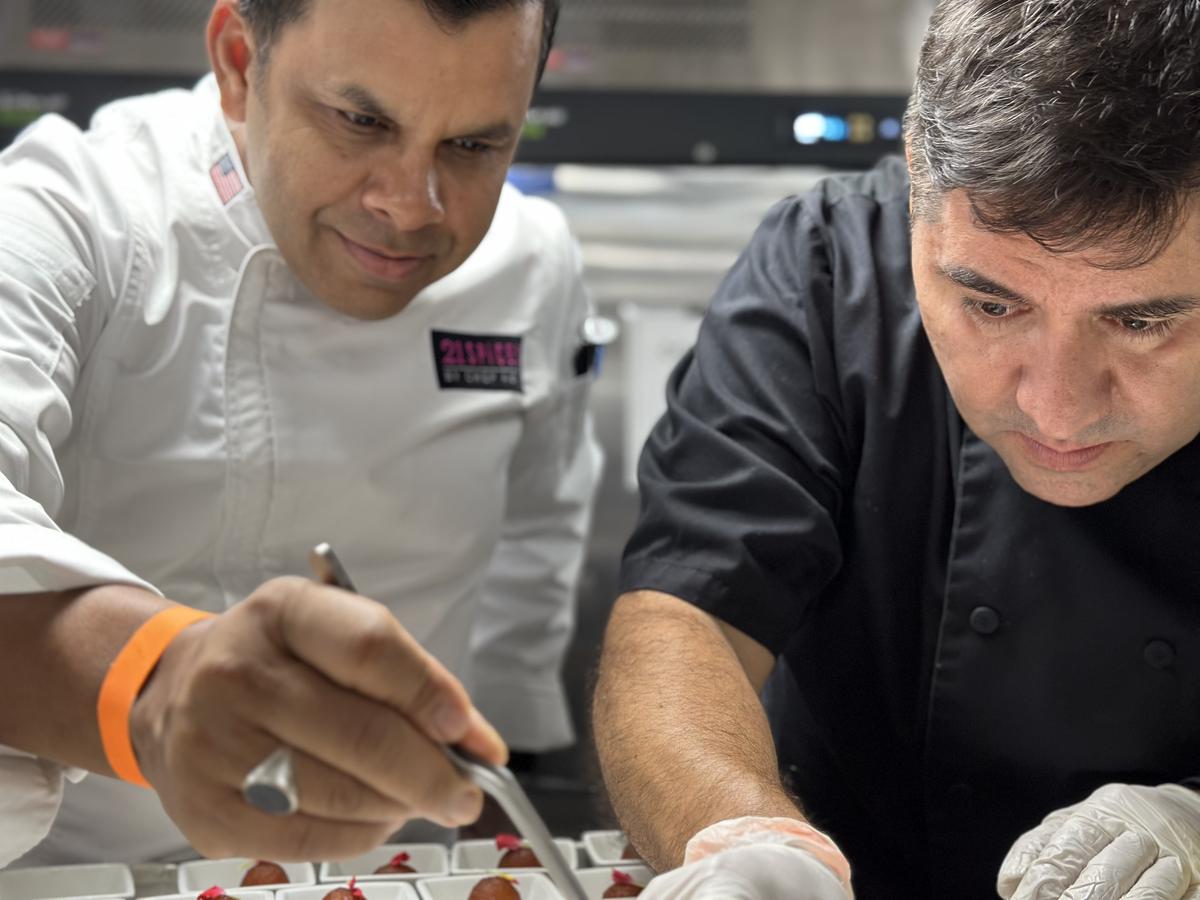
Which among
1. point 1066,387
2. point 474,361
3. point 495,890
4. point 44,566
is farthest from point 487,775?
point 474,361

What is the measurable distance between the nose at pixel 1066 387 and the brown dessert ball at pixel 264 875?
0.90m

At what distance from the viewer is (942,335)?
1.45 meters

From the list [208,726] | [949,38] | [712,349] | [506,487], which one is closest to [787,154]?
[506,487]

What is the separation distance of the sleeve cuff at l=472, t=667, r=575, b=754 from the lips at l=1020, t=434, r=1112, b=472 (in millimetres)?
1041

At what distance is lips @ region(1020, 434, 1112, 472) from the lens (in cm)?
145

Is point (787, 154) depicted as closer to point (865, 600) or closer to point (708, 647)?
point (865, 600)

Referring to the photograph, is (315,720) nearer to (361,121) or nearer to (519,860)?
(519,860)

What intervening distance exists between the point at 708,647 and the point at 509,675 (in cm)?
84

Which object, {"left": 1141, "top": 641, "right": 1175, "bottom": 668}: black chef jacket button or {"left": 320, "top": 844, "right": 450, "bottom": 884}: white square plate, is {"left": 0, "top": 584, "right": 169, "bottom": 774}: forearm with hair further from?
{"left": 1141, "top": 641, "right": 1175, "bottom": 668}: black chef jacket button

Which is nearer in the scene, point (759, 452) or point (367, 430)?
point (759, 452)

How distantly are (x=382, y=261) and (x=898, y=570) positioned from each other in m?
0.68

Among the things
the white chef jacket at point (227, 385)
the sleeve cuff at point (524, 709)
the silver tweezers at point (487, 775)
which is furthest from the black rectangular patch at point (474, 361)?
the silver tweezers at point (487, 775)

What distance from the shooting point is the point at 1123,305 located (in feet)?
4.34

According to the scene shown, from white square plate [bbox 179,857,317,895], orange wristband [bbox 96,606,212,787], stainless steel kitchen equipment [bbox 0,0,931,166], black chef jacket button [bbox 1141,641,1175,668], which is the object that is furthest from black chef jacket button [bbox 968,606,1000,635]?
stainless steel kitchen equipment [bbox 0,0,931,166]
